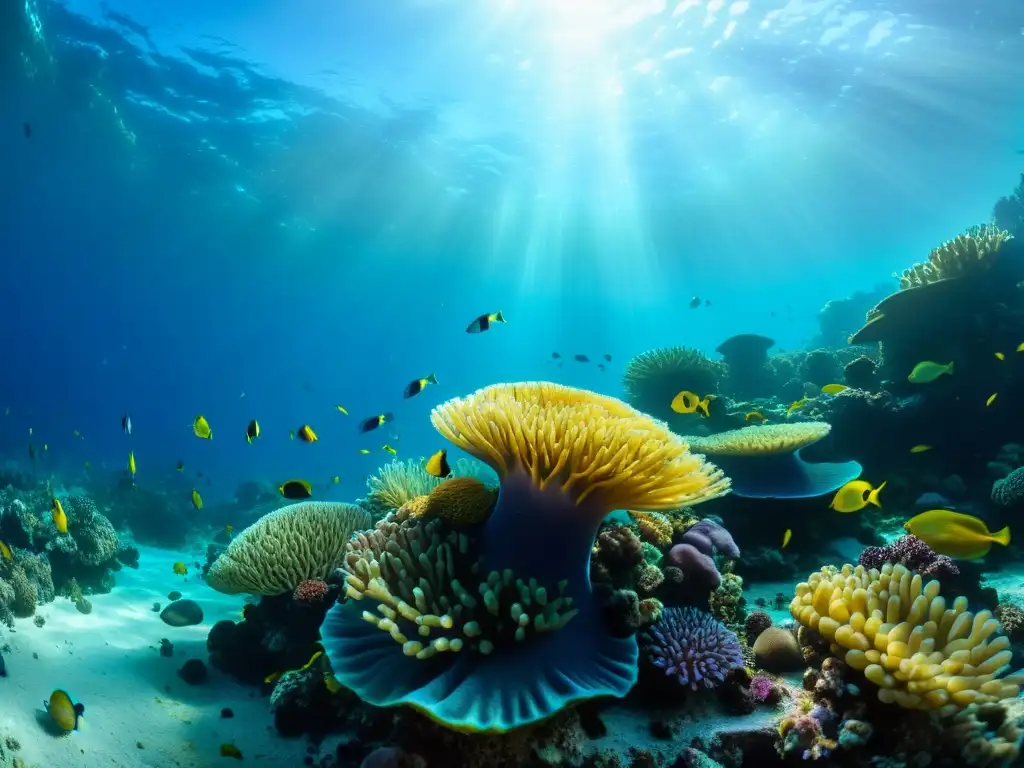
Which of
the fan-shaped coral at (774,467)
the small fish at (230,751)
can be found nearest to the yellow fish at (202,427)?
the small fish at (230,751)

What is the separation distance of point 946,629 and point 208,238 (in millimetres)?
49844

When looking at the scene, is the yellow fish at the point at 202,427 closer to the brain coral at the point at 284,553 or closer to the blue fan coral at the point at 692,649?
the brain coral at the point at 284,553

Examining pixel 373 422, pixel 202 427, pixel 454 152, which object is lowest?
pixel 202 427

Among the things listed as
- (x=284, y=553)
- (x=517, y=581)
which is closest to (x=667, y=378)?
(x=284, y=553)

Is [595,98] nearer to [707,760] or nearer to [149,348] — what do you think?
[707,760]

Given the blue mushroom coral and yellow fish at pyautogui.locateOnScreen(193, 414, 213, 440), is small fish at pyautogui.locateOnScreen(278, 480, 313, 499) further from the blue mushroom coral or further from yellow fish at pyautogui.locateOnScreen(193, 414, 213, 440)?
the blue mushroom coral

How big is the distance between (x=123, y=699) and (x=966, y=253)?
1279 centimetres

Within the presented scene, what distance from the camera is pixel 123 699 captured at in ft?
15.0

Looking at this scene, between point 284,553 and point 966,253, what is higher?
point 966,253

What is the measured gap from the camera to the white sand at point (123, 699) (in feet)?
12.7

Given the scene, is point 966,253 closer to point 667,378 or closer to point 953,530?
point 667,378

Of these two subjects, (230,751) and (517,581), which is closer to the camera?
(517,581)

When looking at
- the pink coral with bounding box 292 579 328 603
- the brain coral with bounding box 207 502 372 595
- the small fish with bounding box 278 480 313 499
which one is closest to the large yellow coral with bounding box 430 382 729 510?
the pink coral with bounding box 292 579 328 603

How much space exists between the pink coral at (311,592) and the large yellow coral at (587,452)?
244 centimetres
